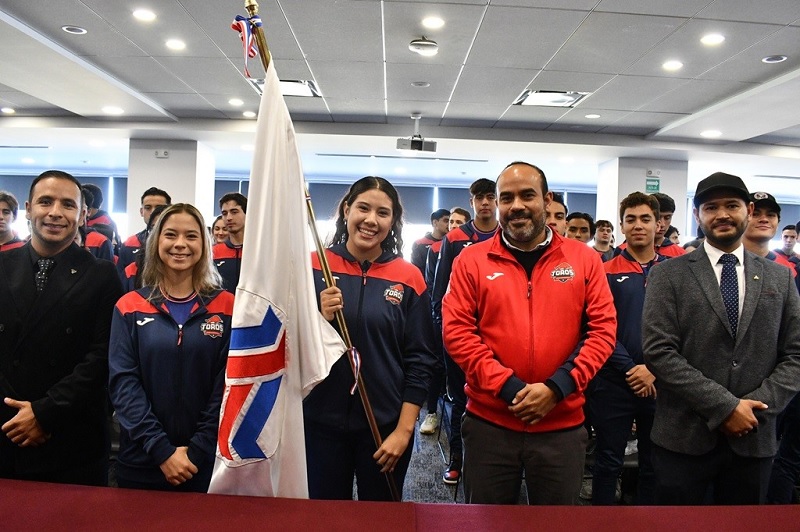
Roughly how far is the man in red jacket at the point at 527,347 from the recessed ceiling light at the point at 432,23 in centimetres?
302

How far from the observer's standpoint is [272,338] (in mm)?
1499

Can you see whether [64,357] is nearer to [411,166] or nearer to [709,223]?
[709,223]

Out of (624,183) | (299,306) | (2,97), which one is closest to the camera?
(299,306)

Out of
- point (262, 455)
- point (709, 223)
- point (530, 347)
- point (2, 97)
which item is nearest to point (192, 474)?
point (262, 455)

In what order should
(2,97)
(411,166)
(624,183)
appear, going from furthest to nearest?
(411,166), (624,183), (2,97)

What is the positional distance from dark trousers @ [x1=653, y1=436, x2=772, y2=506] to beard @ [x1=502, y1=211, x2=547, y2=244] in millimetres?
865

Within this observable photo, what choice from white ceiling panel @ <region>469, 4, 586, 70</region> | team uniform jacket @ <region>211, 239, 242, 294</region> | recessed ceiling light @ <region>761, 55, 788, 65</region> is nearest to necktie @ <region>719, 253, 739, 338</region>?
team uniform jacket @ <region>211, 239, 242, 294</region>

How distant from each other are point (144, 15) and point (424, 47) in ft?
7.83

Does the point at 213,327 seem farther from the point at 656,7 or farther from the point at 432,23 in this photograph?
the point at 656,7

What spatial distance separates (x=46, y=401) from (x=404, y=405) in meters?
1.17

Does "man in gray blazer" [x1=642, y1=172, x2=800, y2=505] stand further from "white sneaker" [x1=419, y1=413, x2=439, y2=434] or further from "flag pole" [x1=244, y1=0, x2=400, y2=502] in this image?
"white sneaker" [x1=419, y1=413, x2=439, y2=434]

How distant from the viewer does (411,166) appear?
11180mm

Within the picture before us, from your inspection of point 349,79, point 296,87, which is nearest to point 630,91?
point 349,79

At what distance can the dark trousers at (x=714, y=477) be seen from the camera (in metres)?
1.77
